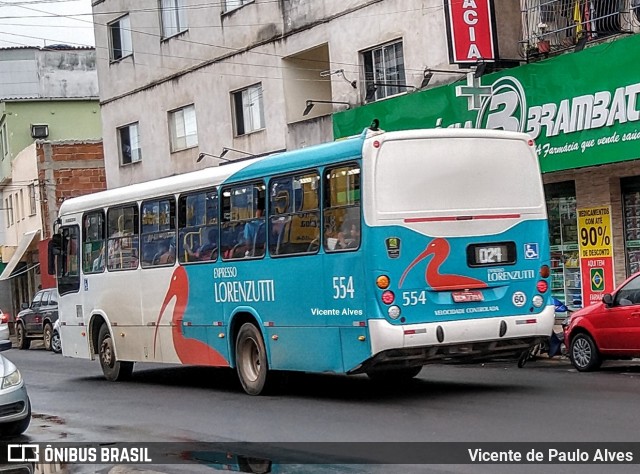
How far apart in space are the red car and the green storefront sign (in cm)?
318

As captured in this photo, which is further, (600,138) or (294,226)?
(600,138)

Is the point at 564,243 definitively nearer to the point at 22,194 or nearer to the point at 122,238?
the point at 122,238

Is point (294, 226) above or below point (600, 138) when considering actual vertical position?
below

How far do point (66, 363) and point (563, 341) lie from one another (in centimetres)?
1305

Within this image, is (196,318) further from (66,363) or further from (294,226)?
(66,363)

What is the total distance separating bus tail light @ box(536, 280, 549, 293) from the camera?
14120 millimetres

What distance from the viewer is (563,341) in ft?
60.2

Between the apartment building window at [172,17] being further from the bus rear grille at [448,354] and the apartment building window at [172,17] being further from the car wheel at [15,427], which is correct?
the car wheel at [15,427]

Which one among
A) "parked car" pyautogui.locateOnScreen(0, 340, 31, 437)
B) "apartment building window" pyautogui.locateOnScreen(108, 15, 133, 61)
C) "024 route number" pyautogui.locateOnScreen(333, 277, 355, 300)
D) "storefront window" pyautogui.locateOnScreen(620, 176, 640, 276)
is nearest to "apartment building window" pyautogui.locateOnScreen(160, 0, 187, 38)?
"apartment building window" pyautogui.locateOnScreen(108, 15, 133, 61)

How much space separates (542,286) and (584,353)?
3.11 m

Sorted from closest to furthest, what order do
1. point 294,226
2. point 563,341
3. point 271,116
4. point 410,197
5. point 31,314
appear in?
point 410,197
point 294,226
point 563,341
point 271,116
point 31,314

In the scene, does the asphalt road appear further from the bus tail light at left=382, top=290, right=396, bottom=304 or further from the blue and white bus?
the bus tail light at left=382, top=290, right=396, bottom=304

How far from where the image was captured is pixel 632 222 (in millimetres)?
20406

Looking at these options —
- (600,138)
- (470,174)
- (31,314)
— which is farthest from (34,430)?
(31,314)
